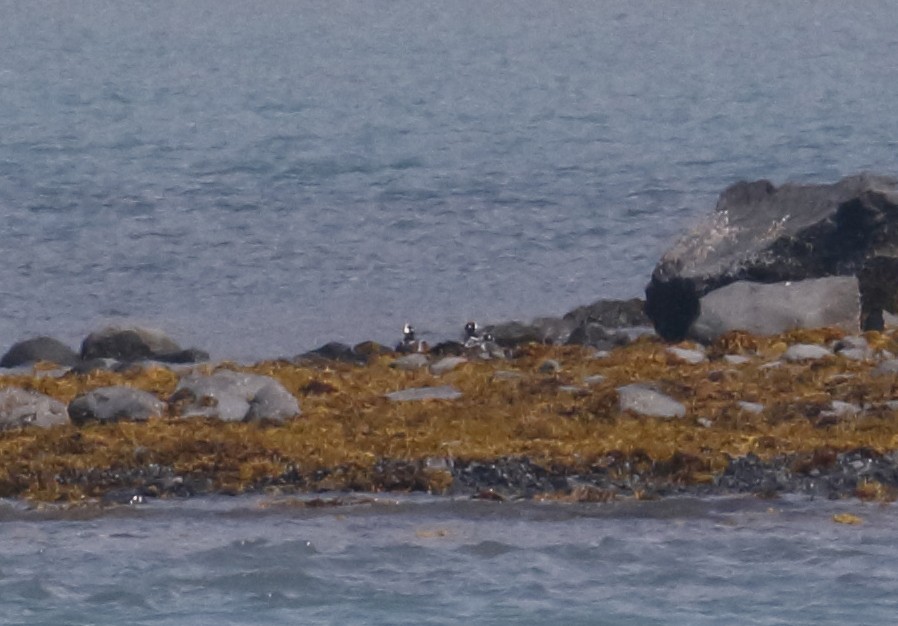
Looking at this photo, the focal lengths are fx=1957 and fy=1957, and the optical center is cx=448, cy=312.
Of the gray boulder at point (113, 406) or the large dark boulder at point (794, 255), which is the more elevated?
the large dark boulder at point (794, 255)

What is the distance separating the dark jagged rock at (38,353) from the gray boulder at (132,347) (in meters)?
0.18

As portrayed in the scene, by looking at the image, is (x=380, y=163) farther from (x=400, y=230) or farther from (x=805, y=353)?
(x=805, y=353)

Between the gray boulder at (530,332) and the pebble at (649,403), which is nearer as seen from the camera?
the pebble at (649,403)

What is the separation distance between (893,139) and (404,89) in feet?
57.4

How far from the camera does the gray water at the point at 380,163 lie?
76.0ft

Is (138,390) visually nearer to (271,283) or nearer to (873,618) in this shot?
(873,618)

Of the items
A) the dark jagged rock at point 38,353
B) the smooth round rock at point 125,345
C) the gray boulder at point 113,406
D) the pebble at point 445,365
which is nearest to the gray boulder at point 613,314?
the pebble at point 445,365

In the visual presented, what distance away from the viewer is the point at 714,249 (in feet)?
60.4

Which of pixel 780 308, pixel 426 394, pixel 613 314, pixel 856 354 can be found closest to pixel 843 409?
pixel 856 354

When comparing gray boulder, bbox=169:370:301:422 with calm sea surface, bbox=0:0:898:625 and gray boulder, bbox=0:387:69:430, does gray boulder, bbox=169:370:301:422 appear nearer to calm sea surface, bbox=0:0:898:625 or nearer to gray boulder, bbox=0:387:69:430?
gray boulder, bbox=0:387:69:430

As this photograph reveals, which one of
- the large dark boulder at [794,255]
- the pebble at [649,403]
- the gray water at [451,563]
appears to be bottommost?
the gray water at [451,563]

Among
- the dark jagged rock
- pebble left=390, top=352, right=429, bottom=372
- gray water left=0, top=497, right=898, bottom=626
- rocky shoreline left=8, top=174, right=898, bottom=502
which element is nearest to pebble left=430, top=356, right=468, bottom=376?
rocky shoreline left=8, top=174, right=898, bottom=502

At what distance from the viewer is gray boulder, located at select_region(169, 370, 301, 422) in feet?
45.5

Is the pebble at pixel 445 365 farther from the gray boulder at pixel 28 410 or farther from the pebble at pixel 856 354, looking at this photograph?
the gray boulder at pixel 28 410
